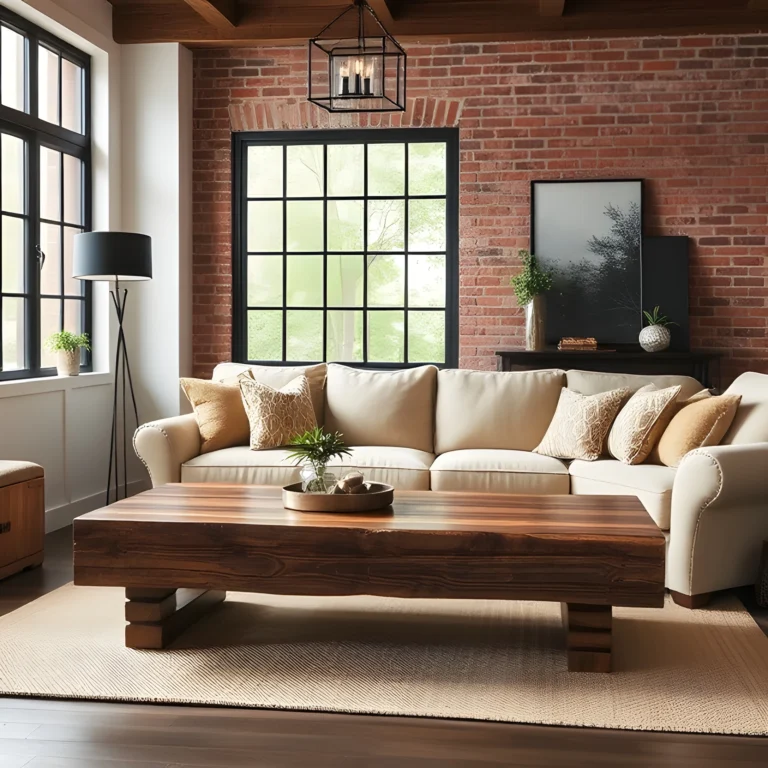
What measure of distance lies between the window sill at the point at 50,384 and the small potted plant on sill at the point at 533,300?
267 centimetres

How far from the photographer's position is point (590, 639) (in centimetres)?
309

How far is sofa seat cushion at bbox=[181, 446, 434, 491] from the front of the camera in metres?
4.57

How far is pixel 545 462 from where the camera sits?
15.1 feet

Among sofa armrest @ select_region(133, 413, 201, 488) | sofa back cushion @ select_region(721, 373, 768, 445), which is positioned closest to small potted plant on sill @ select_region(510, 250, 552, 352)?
sofa back cushion @ select_region(721, 373, 768, 445)

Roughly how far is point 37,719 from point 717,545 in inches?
103

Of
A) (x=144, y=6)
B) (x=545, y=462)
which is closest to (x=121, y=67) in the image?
(x=144, y=6)

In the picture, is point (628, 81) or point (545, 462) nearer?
point (545, 462)

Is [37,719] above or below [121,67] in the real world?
below

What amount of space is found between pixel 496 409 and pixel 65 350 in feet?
8.18

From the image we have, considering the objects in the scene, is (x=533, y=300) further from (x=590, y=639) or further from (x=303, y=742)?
(x=303, y=742)

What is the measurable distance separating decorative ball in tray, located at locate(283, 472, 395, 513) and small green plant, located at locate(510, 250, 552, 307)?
2.82m

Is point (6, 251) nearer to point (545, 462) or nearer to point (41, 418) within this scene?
point (41, 418)

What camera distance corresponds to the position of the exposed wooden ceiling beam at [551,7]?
543cm

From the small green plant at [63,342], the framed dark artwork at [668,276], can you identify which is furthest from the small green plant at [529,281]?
the small green plant at [63,342]
